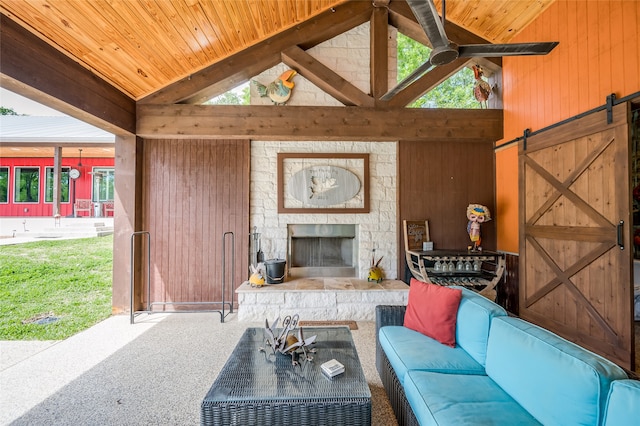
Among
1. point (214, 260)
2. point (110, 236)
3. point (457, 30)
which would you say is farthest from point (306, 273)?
point (110, 236)

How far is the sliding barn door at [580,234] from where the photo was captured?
2.55 metres

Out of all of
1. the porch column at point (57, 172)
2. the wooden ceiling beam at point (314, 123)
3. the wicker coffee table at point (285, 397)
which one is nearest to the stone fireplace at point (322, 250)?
the wooden ceiling beam at point (314, 123)

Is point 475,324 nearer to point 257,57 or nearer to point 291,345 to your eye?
→ point 291,345

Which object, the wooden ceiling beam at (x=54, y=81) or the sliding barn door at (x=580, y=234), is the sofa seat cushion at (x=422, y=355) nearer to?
the sliding barn door at (x=580, y=234)

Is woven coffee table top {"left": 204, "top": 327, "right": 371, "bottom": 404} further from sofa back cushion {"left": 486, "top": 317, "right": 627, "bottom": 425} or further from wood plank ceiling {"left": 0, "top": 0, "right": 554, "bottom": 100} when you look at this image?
wood plank ceiling {"left": 0, "top": 0, "right": 554, "bottom": 100}

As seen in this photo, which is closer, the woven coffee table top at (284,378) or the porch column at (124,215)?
the woven coffee table top at (284,378)

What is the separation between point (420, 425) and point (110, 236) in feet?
29.1

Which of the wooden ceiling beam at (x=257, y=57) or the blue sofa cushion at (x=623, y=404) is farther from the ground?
the wooden ceiling beam at (x=257, y=57)

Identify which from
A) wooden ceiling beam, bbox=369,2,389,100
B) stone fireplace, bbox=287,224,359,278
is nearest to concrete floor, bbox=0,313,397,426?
stone fireplace, bbox=287,224,359,278

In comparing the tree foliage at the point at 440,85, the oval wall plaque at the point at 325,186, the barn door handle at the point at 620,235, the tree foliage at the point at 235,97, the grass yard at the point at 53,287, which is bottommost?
the grass yard at the point at 53,287

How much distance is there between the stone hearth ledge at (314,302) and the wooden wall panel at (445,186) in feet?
2.36

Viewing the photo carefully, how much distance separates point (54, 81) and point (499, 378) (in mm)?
4353

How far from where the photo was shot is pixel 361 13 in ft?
13.9

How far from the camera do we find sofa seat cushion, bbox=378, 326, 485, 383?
182 centimetres
